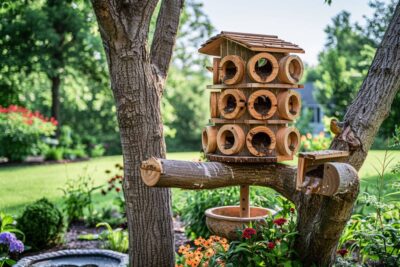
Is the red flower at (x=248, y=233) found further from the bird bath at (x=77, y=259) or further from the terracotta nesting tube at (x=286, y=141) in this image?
the bird bath at (x=77, y=259)

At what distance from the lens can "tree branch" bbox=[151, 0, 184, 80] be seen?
4121 millimetres

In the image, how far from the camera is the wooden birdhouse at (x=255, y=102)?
12.0 feet

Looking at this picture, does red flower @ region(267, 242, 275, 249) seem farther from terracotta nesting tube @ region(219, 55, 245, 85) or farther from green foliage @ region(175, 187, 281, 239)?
green foliage @ region(175, 187, 281, 239)

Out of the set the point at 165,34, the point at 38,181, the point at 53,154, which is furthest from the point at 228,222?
the point at 53,154

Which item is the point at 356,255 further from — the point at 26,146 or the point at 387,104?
the point at 26,146

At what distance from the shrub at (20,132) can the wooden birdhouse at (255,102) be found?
38.3 ft

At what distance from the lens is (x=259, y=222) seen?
3848 millimetres

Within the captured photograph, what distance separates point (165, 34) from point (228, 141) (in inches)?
40.9

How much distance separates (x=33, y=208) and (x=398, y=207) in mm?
3909

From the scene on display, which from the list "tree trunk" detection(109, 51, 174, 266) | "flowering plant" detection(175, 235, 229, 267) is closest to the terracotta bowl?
"flowering plant" detection(175, 235, 229, 267)

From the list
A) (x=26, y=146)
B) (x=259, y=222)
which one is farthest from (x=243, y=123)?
(x=26, y=146)

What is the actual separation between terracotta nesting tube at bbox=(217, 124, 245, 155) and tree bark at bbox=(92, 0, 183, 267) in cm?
49

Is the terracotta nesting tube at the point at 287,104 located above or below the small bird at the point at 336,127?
above

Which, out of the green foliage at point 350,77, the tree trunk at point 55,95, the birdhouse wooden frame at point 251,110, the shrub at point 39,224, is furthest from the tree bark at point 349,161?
the tree trunk at point 55,95
